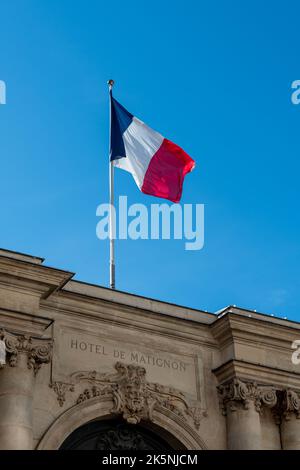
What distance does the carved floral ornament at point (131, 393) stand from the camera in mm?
23656

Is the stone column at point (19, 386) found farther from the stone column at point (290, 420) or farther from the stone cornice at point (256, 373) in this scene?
the stone column at point (290, 420)

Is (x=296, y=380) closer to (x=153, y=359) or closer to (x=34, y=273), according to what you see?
(x=153, y=359)

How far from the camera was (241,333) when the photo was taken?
2561 centimetres

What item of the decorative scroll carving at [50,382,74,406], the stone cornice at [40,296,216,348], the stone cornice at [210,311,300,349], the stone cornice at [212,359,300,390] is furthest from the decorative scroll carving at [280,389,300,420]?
the decorative scroll carving at [50,382,74,406]

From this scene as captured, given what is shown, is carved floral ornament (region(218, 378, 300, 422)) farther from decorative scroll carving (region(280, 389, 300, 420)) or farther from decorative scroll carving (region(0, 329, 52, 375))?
decorative scroll carving (region(0, 329, 52, 375))

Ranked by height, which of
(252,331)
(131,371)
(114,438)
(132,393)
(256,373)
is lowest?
(114,438)

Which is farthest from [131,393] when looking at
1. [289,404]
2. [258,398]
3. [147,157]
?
[147,157]

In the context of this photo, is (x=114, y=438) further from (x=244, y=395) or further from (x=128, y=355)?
(x=244, y=395)

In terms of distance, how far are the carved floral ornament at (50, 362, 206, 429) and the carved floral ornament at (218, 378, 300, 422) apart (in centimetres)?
83

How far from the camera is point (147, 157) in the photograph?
28.4 m

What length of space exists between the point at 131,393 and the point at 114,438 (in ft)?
3.60
